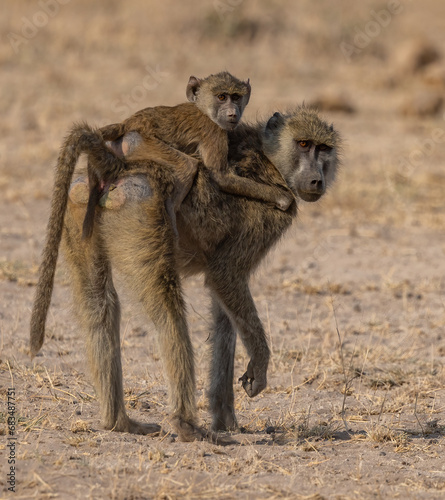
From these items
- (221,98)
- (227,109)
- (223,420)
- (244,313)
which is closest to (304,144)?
(227,109)

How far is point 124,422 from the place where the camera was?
462 cm

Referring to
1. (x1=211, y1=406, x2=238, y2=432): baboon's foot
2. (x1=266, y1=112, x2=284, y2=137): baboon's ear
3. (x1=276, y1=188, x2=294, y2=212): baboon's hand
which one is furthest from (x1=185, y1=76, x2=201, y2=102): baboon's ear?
(x1=211, y1=406, x2=238, y2=432): baboon's foot

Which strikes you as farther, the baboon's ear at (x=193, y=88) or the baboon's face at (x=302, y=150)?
the baboon's ear at (x=193, y=88)

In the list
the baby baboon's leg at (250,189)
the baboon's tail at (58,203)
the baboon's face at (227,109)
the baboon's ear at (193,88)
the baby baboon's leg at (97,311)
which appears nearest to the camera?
the baboon's tail at (58,203)

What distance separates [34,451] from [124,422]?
2.02 ft

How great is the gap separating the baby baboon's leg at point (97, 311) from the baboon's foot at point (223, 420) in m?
0.65

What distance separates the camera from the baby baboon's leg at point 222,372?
497 cm

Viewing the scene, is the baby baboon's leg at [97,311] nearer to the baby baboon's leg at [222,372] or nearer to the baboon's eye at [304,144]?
the baby baboon's leg at [222,372]

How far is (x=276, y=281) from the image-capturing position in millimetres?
8273

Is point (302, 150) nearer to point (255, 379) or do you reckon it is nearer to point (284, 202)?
point (284, 202)

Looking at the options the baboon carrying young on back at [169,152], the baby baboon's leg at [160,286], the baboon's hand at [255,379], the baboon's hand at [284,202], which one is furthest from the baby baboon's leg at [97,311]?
the baboon's hand at [284,202]

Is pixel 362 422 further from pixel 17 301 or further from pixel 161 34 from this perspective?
pixel 161 34

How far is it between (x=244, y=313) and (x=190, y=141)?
3.57 ft

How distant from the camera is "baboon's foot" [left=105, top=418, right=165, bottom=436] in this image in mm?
4609
